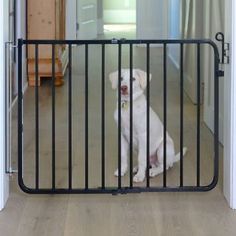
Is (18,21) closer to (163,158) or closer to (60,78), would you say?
(60,78)

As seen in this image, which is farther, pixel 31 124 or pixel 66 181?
pixel 31 124

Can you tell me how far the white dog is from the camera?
3.54m

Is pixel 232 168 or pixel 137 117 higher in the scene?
pixel 137 117

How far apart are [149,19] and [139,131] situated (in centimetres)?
732

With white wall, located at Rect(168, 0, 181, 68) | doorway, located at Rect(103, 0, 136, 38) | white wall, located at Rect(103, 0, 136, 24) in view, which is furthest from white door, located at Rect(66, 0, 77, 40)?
white wall, located at Rect(103, 0, 136, 24)

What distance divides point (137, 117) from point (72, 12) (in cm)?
680

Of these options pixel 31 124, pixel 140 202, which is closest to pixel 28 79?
pixel 31 124

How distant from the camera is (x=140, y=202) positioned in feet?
10.5

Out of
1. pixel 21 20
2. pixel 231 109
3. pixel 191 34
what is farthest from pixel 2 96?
pixel 21 20

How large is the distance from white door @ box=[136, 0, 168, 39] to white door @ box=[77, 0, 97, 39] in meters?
0.92

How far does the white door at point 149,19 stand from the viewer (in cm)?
1062

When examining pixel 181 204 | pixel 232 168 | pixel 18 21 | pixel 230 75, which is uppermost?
pixel 18 21

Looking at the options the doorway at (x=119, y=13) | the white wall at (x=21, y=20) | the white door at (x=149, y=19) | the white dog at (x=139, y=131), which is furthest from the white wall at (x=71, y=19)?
the white dog at (x=139, y=131)

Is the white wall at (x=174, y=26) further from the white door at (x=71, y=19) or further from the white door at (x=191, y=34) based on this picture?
the white door at (x=71, y=19)
